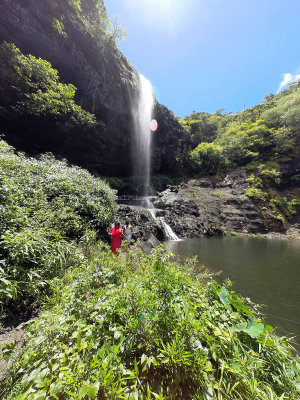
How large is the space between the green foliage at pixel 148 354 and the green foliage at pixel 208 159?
98.5 feet

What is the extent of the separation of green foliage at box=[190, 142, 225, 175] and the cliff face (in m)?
13.8

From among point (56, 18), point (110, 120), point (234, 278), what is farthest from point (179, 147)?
point (234, 278)

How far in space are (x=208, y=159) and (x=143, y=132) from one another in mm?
13745

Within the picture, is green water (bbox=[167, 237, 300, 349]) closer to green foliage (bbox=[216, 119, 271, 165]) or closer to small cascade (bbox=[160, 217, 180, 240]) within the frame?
small cascade (bbox=[160, 217, 180, 240])

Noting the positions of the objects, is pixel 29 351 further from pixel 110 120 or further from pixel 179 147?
pixel 179 147

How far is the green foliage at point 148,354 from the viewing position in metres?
1.07

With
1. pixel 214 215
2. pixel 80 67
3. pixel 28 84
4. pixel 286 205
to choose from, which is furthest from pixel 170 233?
pixel 80 67

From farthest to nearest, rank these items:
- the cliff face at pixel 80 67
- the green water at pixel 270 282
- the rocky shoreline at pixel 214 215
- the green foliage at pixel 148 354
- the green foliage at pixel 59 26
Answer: the rocky shoreline at pixel 214 215 → the green foliage at pixel 59 26 → the cliff face at pixel 80 67 → the green water at pixel 270 282 → the green foliage at pixel 148 354

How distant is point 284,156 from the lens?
24.1 m

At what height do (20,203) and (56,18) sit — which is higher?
(56,18)

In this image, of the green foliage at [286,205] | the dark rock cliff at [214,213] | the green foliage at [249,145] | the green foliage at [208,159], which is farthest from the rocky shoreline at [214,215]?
the green foliage at [208,159]

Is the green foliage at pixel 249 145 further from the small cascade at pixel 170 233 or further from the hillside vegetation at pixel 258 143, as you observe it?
the small cascade at pixel 170 233

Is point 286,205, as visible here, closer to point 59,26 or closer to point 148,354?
point 148,354

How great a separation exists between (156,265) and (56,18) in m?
22.6
